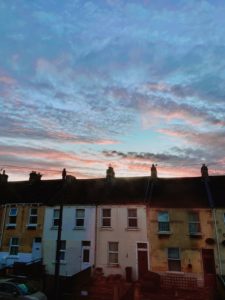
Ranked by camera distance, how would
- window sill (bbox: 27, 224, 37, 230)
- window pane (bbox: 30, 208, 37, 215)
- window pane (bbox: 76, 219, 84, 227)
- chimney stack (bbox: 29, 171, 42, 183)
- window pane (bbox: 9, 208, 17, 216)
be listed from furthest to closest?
chimney stack (bbox: 29, 171, 42, 183) < window pane (bbox: 9, 208, 17, 216) < window pane (bbox: 30, 208, 37, 215) < window sill (bbox: 27, 224, 37, 230) < window pane (bbox: 76, 219, 84, 227)

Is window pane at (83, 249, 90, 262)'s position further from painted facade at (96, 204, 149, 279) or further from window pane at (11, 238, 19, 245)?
window pane at (11, 238, 19, 245)

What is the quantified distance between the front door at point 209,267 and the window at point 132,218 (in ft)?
20.8

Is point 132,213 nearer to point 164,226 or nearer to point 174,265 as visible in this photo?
point 164,226

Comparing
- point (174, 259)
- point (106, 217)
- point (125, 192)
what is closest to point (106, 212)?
point (106, 217)

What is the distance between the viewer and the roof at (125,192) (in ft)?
82.4

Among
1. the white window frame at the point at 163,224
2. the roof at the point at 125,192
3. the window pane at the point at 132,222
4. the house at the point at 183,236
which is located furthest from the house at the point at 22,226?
the white window frame at the point at 163,224

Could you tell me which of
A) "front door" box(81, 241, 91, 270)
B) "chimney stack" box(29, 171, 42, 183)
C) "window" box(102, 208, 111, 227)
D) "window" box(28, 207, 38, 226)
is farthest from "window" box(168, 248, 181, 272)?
"chimney stack" box(29, 171, 42, 183)

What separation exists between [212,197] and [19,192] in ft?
71.4

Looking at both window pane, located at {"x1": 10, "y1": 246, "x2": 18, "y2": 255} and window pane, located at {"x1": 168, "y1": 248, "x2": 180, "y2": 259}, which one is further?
window pane, located at {"x1": 10, "y1": 246, "x2": 18, "y2": 255}

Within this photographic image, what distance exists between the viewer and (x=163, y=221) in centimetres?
2419

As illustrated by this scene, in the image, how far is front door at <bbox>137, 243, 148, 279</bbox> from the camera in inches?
904

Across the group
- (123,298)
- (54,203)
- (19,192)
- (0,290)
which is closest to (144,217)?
(123,298)

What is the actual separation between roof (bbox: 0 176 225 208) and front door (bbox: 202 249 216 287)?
395cm

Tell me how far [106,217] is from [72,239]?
3.89 metres
